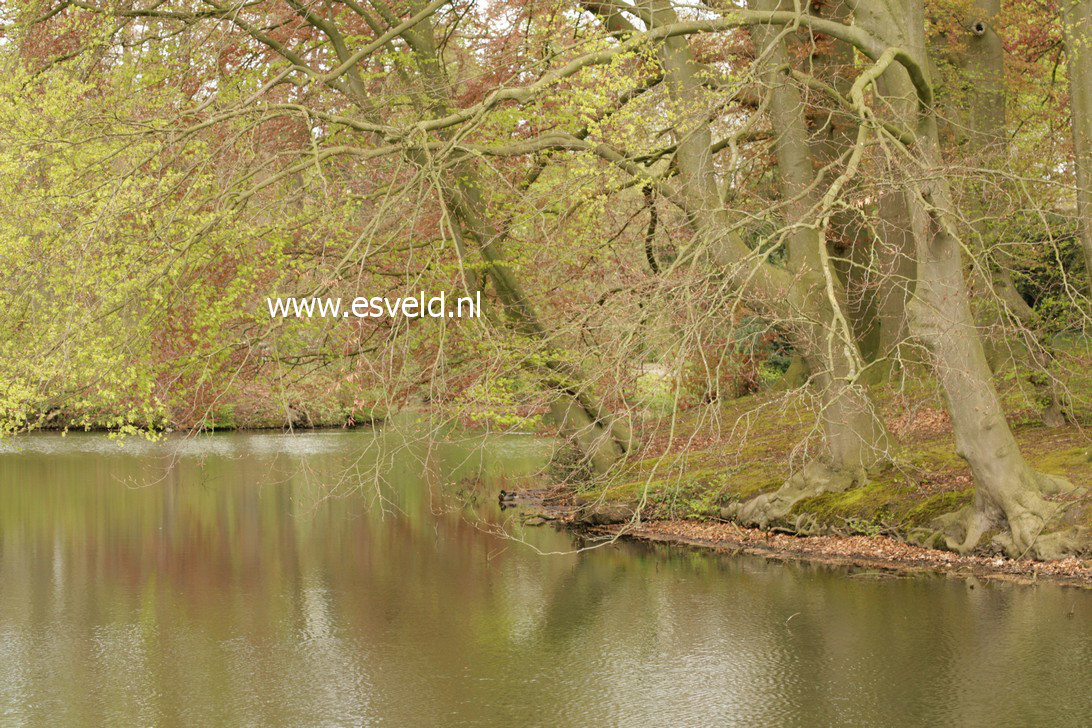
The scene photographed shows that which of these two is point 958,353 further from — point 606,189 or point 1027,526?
point 606,189

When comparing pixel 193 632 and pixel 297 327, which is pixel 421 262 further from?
pixel 193 632

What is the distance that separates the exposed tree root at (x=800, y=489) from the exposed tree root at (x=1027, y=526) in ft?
6.96

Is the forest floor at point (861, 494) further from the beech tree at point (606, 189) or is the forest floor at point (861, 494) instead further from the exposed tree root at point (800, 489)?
the beech tree at point (606, 189)

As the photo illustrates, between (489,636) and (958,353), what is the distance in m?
5.50

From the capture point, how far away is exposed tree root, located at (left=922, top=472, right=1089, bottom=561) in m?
11.7

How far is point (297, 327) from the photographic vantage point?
579 inches

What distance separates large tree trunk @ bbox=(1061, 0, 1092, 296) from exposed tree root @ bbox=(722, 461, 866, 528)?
3843mm

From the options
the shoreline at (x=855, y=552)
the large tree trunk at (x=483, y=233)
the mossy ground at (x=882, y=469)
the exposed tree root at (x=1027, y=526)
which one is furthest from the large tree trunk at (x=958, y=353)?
the large tree trunk at (x=483, y=233)

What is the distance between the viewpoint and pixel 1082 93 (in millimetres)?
12289

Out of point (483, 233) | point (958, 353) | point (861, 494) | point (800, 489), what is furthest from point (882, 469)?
point (483, 233)

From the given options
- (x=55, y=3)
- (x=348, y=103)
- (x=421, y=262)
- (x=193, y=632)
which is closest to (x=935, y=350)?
(x=421, y=262)

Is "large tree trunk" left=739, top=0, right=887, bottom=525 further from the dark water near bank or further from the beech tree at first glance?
the dark water near bank

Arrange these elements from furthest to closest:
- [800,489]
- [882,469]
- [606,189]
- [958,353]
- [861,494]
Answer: [800,489]
[882,469]
[861,494]
[606,189]
[958,353]

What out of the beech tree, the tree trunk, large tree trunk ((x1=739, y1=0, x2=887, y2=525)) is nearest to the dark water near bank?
large tree trunk ((x1=739, y1=0, x2=887, y2=525))
